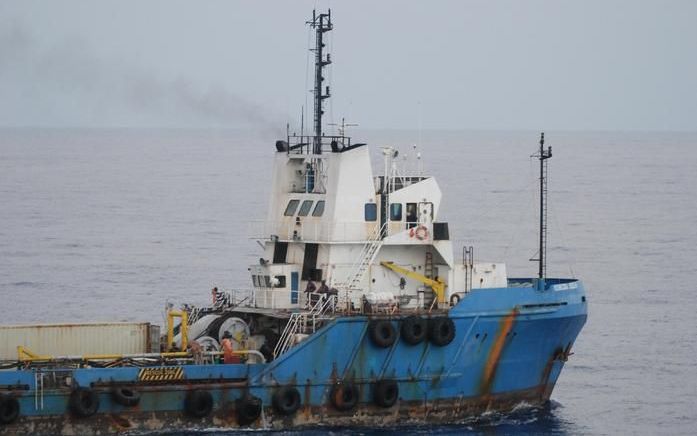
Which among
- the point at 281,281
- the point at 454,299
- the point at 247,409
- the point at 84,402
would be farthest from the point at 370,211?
the point at 84,402

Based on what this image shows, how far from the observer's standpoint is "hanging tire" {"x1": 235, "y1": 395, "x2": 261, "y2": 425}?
31.6m

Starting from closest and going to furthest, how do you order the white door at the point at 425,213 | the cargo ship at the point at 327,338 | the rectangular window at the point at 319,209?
the cargo ship at the point at 327,338
the rectangular window at the point at 319,209
the white door at the point at 425,213

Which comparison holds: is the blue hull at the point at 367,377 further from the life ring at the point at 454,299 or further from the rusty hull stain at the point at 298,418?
the life ring at the point at 454,299

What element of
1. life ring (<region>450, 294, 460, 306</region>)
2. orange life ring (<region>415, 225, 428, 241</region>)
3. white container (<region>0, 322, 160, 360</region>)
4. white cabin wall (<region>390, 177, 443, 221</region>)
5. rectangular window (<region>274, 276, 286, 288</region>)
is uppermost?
white cabin wall (<region>390, 177, 443, 221</region>)

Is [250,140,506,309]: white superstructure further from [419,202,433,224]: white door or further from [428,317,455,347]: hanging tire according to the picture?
[428,317,455,347]: hanging tire

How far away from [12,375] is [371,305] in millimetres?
7787

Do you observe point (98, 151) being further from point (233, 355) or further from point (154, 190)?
point (233, 355)

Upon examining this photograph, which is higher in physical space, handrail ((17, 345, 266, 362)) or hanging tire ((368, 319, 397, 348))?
hanging tire ((368, 319, 397, 348))

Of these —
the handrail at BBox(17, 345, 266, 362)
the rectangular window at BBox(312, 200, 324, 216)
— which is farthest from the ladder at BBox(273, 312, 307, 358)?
the rectangular window at BBox(312, 200, 324, 216)

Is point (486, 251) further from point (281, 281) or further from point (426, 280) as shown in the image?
point (281, 281)

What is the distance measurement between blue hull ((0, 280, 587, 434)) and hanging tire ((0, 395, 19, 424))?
0.43 feet

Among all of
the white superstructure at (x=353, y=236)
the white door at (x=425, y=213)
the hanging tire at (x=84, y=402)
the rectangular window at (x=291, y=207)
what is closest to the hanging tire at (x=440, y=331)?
the white superstructure at (x=353, y=236)

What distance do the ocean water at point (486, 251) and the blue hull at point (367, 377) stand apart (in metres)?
0.59

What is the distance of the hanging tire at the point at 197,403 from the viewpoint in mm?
31172
